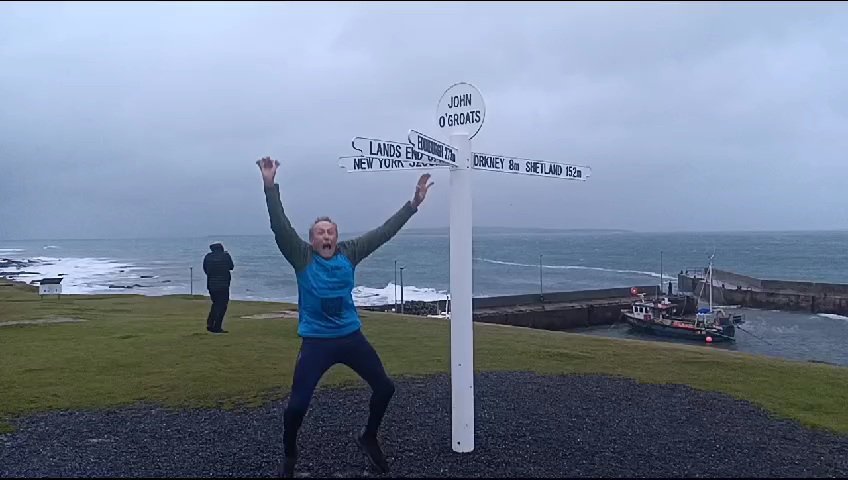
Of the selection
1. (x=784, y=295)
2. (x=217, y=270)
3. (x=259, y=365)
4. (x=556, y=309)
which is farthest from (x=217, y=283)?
(x=784, y=295)

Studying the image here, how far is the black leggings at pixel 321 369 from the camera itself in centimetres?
517

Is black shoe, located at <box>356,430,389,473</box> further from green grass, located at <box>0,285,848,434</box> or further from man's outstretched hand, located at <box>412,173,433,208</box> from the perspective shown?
green grass, located at <box>0,285,848,434</box>

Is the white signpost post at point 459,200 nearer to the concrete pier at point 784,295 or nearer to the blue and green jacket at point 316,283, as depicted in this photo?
the blue and green jacket at point 316,283

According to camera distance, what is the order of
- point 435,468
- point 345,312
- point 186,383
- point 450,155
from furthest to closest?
1. point 186,383
2. point 450,155
3. point 435,468
4. point 345,312

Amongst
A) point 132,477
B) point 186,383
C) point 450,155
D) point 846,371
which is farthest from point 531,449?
point 846,371

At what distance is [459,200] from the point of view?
6.20m

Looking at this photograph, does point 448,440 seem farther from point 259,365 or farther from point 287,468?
point 259,365

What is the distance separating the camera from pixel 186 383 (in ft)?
30.5

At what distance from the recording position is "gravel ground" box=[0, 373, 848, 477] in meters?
5.75

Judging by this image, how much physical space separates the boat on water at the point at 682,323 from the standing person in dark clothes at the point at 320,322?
34.5 meters

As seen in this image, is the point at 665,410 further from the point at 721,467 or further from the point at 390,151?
the point at 390,151

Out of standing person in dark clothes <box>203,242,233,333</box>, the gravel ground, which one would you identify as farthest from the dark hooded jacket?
the gravel ground

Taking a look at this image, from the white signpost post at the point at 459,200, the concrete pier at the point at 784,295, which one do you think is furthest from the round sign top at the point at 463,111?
the concrete pier at the point at 784,295

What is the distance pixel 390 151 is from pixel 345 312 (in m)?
1.39
